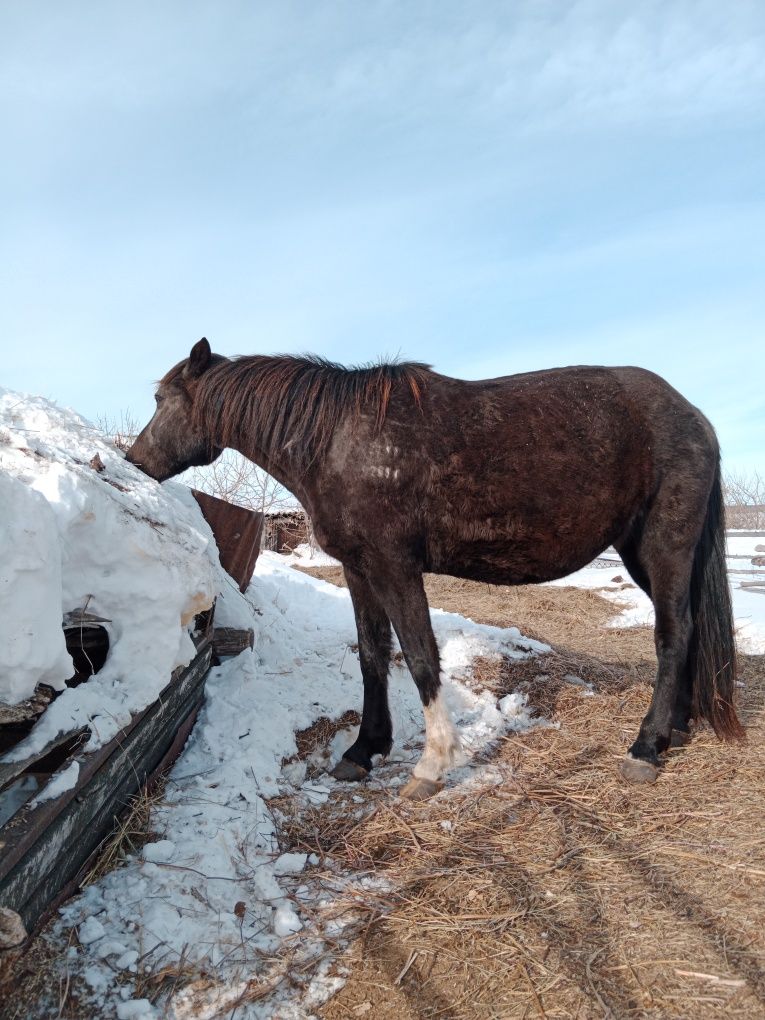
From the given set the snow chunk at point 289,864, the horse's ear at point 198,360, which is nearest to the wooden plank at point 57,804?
the snow chunk at point 289,864

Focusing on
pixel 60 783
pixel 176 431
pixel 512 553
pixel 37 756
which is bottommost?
pixel 60 783

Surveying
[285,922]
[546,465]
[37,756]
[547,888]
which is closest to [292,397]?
[546,465]

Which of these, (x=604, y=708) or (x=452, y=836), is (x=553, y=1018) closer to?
(x=452, y=836)

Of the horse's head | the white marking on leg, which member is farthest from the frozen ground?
the horse's head

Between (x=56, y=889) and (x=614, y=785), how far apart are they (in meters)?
2.65

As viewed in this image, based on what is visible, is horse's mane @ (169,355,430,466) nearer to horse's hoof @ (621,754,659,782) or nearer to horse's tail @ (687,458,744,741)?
horse's tail @ (687,458,744,741)

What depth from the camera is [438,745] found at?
355cm

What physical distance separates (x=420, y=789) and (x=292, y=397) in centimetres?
228

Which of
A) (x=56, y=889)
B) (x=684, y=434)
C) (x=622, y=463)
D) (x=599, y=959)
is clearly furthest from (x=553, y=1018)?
(x=684, y=434)

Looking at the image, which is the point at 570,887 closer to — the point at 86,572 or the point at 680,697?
the point at 680,697

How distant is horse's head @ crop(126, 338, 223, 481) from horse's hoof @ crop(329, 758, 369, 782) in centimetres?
208

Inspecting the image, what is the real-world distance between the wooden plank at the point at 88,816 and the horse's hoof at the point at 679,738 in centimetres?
287

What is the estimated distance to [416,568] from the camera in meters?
3.70

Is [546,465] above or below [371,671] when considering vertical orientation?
above
